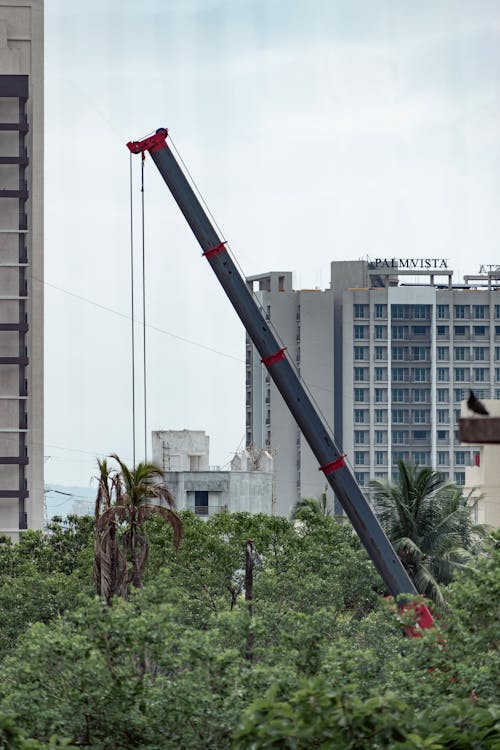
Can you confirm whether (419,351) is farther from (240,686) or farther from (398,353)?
(240,686)

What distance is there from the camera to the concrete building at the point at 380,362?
150m

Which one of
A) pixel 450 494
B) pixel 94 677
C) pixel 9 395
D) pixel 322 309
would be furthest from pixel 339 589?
pixel 322 309

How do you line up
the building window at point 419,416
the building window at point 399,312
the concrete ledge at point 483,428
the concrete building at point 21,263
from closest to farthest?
the concrete ledge at point 483,428 < the concrete building at point 21,263 < the building window at point 399,312 < the building window at point 419,416

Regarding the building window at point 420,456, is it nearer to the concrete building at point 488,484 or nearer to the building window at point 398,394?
the building window at point 398,394

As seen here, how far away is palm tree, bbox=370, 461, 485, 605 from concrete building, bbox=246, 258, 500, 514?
91.6 m

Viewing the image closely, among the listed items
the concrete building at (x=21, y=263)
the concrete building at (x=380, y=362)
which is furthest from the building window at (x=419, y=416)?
the concrete building at (x=21, y=263)

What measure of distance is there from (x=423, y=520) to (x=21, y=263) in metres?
48.0

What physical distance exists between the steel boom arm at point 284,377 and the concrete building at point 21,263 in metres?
58.3

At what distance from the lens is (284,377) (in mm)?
35406

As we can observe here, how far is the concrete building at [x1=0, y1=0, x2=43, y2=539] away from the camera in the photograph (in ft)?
306

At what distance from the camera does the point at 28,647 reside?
23.0 m

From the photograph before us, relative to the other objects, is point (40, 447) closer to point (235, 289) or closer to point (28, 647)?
point (235, 289)

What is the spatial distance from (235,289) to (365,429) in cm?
11860

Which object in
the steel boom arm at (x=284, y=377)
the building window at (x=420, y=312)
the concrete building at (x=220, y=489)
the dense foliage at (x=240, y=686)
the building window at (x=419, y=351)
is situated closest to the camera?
the dense foliage at (x=240, y=686)
